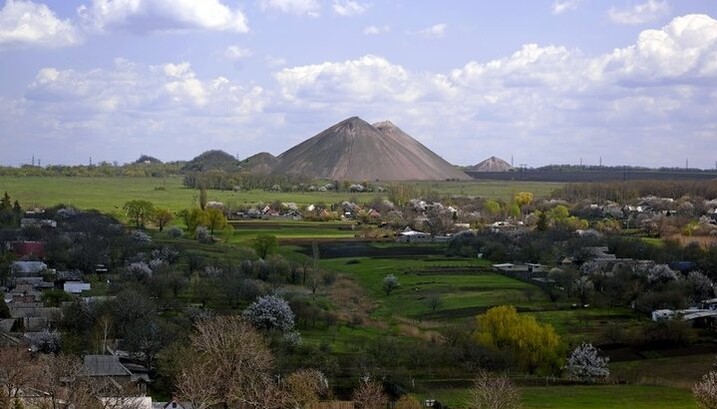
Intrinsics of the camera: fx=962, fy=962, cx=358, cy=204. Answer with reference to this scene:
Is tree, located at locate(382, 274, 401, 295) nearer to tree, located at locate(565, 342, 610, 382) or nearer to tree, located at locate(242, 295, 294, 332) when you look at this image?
tree, located at locate(242, 295, 294, 332)

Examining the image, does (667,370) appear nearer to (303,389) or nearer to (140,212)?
(303,389)

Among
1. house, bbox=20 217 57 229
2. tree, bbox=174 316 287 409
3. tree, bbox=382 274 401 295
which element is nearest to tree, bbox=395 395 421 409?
tree, bbox=174 316 287 409

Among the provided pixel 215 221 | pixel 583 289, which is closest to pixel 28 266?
pixel 215 221

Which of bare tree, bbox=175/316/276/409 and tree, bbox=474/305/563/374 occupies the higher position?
bare tree, bbox=175/316/276/409

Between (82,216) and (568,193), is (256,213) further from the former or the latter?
(568,193)

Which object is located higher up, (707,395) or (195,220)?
(195,220)

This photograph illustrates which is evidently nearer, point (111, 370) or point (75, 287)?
point (111, 370)

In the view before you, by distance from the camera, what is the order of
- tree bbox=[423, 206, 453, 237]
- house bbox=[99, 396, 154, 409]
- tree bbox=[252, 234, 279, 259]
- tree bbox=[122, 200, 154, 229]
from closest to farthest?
house bbox=[99, 396, 154, 409]
tree bbox=[252, 234, 279, 259]
tree bbox=[122, 200, 154, 229]
tree bbox=[423, 206, 453, 237]
